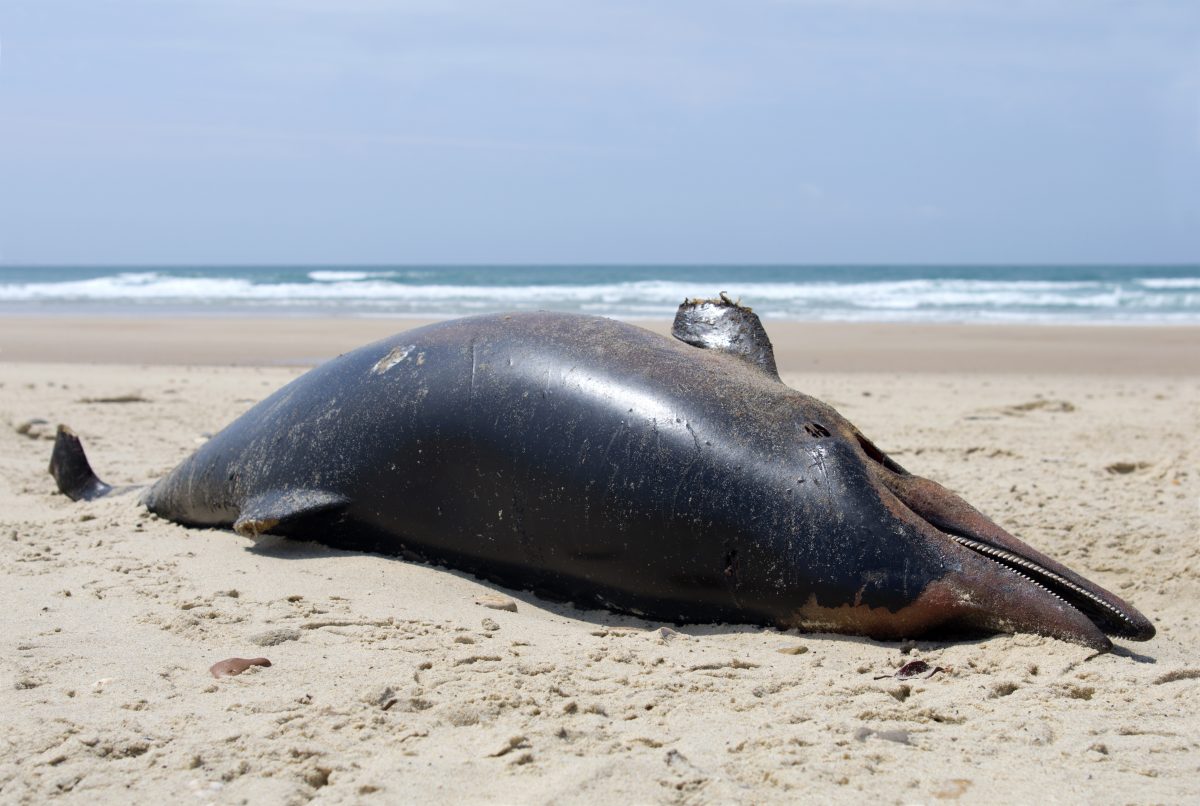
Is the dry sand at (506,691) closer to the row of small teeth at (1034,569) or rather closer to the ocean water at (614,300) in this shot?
the row of small teeth at (1034,569)

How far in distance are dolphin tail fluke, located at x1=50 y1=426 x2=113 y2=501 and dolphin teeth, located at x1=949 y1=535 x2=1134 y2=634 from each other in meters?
4.36

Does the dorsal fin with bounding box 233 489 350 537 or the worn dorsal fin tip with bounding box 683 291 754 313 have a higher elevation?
the worn dorsal fin tip with bounding box 683 291 754 313

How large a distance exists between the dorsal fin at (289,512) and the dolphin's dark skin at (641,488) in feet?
0.03

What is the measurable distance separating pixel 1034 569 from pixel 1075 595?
0.15m

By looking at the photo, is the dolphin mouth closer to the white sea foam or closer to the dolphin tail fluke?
the dolphin tail fluke

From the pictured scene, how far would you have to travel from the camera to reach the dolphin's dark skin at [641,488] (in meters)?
3.58

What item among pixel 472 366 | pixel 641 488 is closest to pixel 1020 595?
pixel 641 488

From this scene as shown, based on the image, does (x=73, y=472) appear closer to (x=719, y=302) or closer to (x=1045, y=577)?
(x=719, y=302)

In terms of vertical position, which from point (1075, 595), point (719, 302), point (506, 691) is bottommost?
point (506, 691)

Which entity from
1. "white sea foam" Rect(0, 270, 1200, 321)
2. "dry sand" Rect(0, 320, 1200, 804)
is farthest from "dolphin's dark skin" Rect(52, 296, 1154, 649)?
"white sea foam" Rect(0, 270, 1200, 321)

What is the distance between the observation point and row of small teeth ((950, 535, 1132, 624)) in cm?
354

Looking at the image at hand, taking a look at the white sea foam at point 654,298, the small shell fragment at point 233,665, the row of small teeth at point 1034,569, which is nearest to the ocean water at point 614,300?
the white sea foam at point 654,298

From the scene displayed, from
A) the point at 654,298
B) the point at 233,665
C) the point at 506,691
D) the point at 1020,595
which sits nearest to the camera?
the point at 506,691

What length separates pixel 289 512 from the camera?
4449 millimetres
